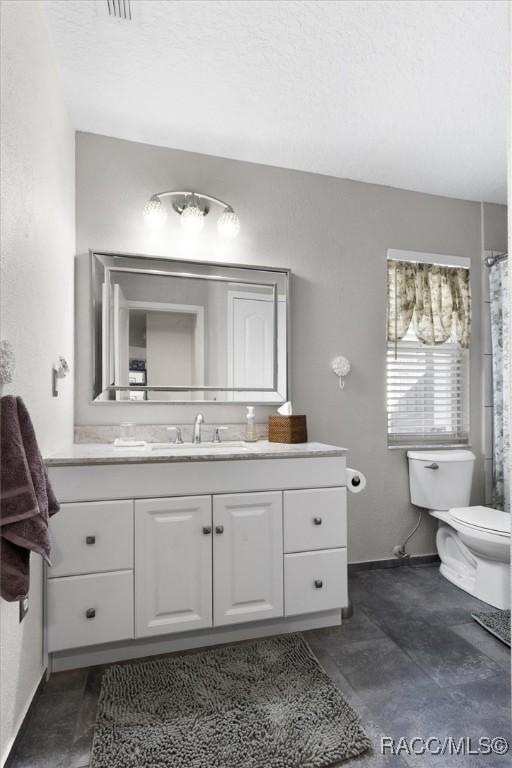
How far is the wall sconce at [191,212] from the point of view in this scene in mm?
2305

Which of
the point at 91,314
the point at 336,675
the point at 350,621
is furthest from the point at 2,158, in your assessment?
the point at 350,621

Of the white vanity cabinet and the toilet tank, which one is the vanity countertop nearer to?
the white vanity cabinet

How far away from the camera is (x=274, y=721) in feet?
4.73

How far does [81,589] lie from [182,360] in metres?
1.19

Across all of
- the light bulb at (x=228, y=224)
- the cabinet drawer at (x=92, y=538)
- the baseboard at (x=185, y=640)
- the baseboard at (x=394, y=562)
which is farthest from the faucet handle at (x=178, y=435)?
the baseboard at (x=394, y=562)

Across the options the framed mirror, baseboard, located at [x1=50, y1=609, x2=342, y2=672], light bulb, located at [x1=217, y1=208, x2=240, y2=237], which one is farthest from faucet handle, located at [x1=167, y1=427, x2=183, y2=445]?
light bulb, located at [x1=217, y1=208, x2=240, y2=237]

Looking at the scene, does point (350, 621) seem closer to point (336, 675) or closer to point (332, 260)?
point (336, 675)

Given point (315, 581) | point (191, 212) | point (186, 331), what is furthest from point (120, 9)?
point (315, 581)

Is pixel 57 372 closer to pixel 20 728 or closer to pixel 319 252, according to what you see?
pixel 20 728

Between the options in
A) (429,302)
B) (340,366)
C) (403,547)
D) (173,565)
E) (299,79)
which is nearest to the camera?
(173,565)

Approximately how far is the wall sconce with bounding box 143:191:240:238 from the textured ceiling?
276 millimetres

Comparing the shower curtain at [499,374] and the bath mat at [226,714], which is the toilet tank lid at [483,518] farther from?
the bath mat at [226,714]

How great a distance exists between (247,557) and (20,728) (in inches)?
37.0

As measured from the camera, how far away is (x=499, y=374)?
116 inches
